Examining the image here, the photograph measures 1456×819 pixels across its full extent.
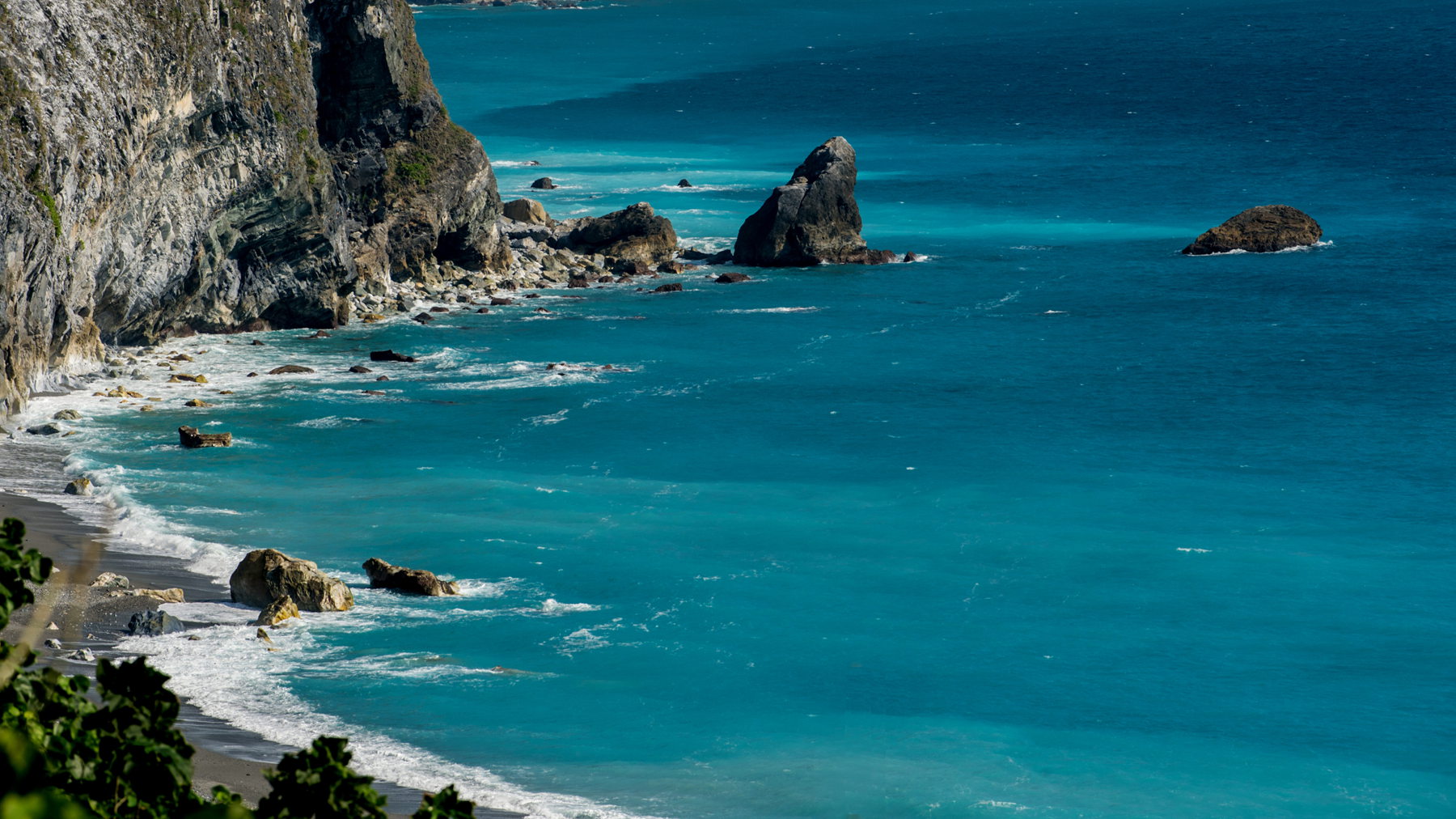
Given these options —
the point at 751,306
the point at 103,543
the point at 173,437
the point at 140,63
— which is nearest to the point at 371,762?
the point at 103,543

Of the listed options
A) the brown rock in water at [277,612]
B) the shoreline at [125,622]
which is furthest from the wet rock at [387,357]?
the brown rock in water at [277,612]

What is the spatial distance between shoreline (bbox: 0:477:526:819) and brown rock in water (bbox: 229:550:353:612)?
0.84 metres

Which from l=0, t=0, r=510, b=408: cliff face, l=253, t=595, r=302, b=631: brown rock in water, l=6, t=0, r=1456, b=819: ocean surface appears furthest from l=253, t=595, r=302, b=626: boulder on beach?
l=0, t=0, r=510, b=408: cliff face

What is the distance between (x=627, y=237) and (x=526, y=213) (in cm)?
796

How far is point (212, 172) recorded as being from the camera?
192 feet

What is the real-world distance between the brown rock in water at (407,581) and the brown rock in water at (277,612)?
2.86 meters

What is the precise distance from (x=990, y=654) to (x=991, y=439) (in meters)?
19.3

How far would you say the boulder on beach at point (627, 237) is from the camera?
277ft

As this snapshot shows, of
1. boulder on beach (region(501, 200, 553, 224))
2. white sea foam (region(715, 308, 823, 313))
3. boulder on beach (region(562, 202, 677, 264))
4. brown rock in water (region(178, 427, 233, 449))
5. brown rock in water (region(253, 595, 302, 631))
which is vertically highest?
boulder on beach (region(501, 200, 553, 224))

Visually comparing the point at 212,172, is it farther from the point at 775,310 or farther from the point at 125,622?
the point at 125,622

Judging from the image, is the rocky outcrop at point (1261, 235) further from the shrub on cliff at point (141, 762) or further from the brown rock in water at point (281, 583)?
the shrub on cliff at point (141, 762)

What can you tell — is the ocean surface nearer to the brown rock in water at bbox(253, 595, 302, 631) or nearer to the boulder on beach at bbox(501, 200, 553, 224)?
the brown rock in water at bbox(253, 595, 302, 631)

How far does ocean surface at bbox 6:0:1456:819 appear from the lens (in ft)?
90.6

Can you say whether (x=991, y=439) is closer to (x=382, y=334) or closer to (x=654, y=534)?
(x=654, y=534)
